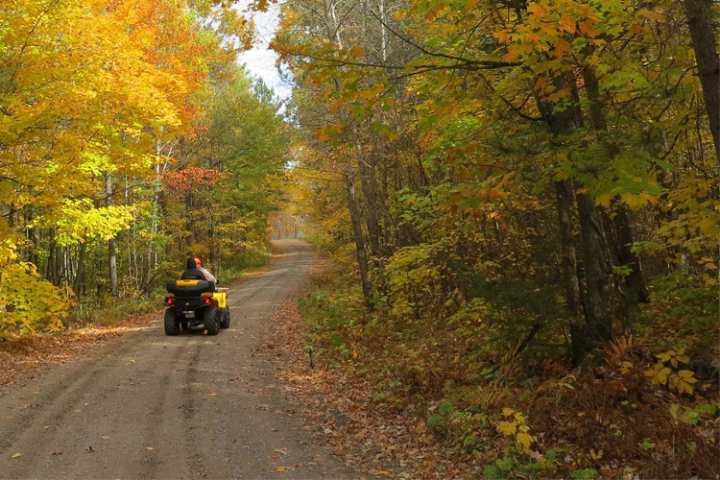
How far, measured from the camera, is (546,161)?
5867 millimetres

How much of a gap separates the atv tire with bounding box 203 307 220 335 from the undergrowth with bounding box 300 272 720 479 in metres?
4.75

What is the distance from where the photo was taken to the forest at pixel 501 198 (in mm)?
5180

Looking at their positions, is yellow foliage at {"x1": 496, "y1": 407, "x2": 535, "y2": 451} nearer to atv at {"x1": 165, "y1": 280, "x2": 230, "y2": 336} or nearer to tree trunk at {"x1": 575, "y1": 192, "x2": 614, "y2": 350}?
tree trunk at {"x1": 575, "y1": 192, "x2": 614, "y2": 350}

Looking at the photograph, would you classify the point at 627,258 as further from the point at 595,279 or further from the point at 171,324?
the point at 171,324

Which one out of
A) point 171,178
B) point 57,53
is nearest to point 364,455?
point 57,53

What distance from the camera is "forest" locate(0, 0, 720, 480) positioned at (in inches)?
204

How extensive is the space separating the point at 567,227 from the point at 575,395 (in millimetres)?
2122

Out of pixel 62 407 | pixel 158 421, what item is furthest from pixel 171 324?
pixel 158 421

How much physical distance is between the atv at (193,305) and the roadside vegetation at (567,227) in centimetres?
349

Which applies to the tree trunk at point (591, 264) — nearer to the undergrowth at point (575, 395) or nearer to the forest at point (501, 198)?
the forest at point (501, 198)

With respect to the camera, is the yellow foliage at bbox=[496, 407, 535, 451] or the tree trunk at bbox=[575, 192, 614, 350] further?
the tree trunk at bbox=[575, 192, 614, 350]

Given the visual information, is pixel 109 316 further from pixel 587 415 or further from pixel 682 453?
pixel 682 453

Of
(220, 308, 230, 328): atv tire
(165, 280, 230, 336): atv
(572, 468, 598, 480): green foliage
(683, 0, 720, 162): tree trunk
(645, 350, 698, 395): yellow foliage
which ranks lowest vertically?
(572, 468, 598, 480): green foliage

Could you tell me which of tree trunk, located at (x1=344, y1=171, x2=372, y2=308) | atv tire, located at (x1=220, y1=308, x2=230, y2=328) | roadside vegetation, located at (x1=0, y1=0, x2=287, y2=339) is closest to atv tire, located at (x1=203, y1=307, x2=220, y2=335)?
atv tire, located at (x1=220, y1=308, x2=230, y2=328)
